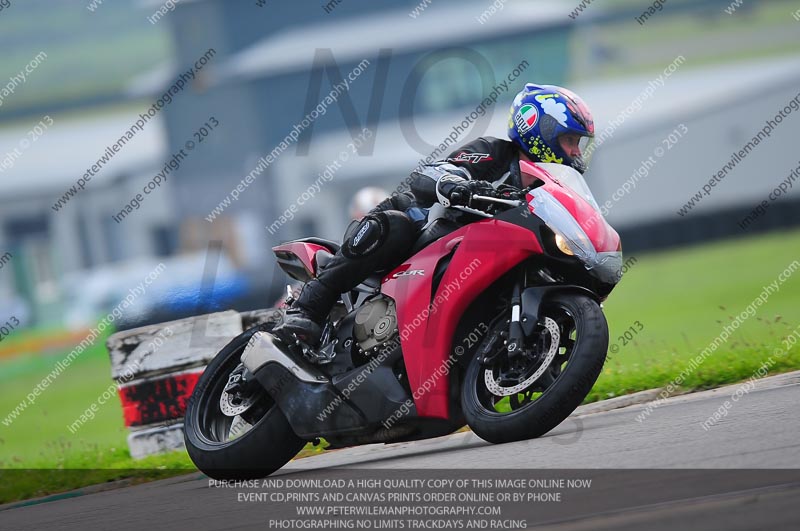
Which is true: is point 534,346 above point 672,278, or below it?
above

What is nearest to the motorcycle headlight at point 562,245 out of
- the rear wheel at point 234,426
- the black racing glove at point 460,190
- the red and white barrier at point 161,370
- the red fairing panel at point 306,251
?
the black racing glove at point 460,190

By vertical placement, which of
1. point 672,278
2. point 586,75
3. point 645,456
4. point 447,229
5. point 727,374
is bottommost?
point 586,75

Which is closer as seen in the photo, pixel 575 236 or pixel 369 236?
pixel 575 236

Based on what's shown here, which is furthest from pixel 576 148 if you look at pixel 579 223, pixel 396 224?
pixel 396 224

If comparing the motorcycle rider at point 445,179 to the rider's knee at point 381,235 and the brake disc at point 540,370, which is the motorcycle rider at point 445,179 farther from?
the brake disc at point 540,370

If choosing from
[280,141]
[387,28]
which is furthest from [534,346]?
[387,28]

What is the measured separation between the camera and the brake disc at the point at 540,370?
21.0 ft

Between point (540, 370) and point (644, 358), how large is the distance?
4938 mm

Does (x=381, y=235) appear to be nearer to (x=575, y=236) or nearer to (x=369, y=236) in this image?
(x=369, y=236)

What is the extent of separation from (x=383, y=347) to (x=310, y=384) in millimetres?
468

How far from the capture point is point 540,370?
252 inches

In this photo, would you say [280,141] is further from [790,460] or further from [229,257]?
[790,460]

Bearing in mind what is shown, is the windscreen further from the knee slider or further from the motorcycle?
the knee slider

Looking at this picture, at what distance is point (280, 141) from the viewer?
56719 mm
